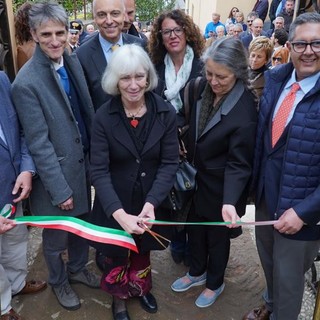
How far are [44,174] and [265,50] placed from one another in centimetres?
331

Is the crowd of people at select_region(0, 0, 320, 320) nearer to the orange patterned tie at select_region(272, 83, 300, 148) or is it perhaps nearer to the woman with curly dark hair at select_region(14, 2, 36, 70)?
the orange patterned tie at select_region(272, 83, 300, 148)

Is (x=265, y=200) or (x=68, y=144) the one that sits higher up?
(x=68, y=144)

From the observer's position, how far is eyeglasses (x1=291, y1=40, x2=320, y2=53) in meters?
2.11

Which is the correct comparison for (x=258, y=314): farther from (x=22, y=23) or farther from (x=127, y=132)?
(x=22, y=23)

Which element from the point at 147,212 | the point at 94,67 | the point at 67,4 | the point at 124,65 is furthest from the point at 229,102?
the point at 67,4

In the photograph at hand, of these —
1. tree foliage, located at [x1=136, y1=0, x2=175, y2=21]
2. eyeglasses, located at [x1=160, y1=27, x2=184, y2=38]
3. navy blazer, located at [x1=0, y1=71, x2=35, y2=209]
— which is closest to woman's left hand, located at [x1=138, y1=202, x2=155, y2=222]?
navy blazer, located at [x1=0, y1=71, x2=35, y2=209]

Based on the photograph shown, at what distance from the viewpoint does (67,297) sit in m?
3.21

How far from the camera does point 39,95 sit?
256 cm

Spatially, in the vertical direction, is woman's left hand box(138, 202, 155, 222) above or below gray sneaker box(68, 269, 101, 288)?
above

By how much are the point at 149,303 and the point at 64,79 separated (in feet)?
6.54

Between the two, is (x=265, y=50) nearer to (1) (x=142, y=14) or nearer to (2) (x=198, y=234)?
(2) (x=198, y=234)

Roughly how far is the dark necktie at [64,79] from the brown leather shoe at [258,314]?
7.57 ft

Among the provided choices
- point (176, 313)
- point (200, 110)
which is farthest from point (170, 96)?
point (176, 313)

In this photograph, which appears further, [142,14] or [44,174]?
[142,14]
